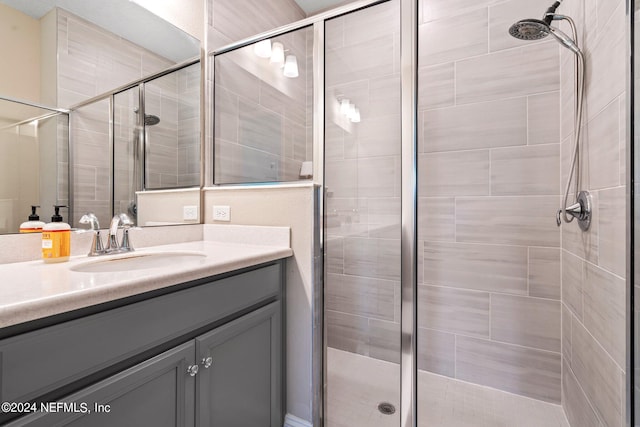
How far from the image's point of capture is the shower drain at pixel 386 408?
51.4 inches

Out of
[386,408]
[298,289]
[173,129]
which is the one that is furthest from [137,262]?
[386,408]

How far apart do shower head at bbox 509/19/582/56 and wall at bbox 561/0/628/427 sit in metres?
0.07

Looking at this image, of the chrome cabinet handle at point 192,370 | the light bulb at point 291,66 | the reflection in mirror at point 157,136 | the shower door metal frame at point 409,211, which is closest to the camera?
the chrome cabinet handle at point 192,370

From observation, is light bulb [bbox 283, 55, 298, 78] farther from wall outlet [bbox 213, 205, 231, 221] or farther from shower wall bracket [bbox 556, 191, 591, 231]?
shower wall bracket [bbox 556, 191, 591, 231]

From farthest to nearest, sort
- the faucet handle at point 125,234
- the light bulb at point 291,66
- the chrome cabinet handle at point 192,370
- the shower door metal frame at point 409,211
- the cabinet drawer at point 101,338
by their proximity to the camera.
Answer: the light bulb at point 291,66 → the faucet handle at point 125,234 → the shower door metal frame at point 409,211 → the chrome cabinet handle at point 192,370 → the cabinet drawer at point 101,338

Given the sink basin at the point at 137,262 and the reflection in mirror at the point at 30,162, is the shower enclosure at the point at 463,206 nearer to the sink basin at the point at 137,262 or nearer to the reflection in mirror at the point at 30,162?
the sink basin at the point at 137,262

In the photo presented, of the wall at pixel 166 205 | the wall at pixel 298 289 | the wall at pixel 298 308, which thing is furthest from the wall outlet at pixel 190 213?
the wall at pixel 298 289

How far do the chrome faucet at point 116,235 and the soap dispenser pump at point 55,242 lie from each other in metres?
0.17

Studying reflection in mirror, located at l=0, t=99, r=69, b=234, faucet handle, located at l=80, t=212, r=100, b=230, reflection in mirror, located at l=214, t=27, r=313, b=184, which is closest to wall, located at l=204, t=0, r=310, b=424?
reflection in mirror, located at l=214, t=27, r=313, b=184

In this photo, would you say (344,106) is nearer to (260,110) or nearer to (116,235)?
(260,110)

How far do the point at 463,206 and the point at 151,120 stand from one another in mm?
1746

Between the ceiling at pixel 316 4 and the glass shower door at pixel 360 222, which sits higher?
the ceiling at pixel 316 4

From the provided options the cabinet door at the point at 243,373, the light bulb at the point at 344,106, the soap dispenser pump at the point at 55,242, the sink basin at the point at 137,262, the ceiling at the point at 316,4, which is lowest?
the cabinet door at the point at 243,373

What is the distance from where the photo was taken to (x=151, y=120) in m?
1.53
